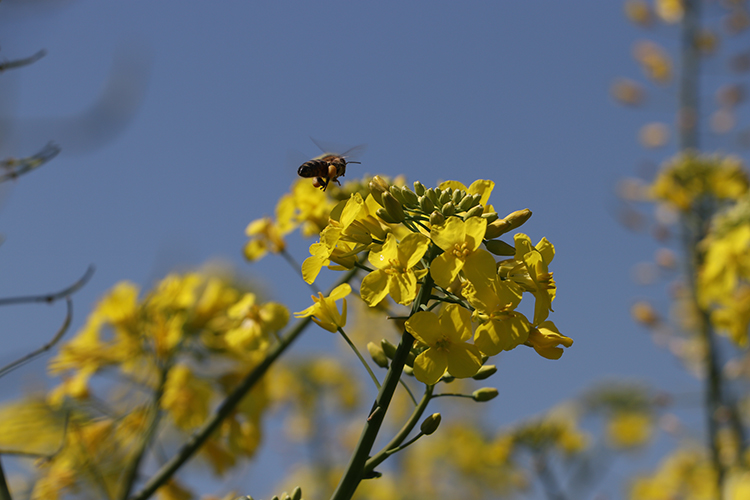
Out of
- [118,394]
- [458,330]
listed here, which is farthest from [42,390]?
[458,330]

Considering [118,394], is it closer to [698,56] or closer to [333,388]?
[333,388]

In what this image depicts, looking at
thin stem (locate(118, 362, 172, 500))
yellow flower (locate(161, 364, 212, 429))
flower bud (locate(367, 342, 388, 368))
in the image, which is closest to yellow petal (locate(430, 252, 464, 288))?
flower bud (locate(367, 342, 388, 368))

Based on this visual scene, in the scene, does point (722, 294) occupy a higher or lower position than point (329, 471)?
higher

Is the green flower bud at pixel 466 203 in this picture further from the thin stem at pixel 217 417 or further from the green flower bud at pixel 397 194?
the thin stem at pixel 217 417

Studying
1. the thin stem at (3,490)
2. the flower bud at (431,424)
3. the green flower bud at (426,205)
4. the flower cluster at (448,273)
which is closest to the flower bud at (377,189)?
the flower cluster at (448,273)

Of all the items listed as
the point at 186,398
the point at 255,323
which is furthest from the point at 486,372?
the point at 186,398

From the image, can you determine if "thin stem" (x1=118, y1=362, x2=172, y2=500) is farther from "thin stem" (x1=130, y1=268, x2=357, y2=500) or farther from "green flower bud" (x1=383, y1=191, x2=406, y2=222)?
"green flower bud" (x1=383, y1=191, x2=406, y2=222)

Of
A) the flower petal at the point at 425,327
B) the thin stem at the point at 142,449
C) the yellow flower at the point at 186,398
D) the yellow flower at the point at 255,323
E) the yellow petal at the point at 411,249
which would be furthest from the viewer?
the yellow flower at the point at 186,398

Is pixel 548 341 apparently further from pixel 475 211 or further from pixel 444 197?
pixel 444 197
